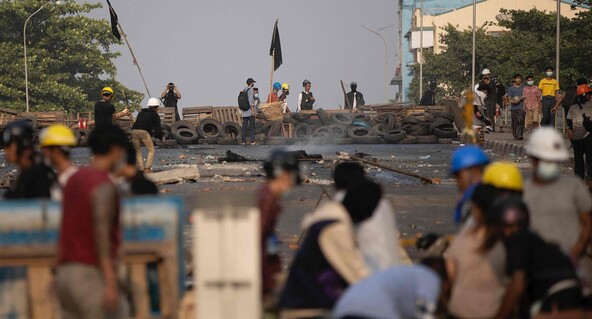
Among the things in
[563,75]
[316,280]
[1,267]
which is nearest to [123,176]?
[1,267]

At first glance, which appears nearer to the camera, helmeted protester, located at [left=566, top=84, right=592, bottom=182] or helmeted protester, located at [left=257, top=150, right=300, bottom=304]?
helmeted protester, located at [left=257, top=150, right=300, bottom=304]

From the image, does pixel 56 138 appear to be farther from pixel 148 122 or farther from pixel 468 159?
pixel 148 122

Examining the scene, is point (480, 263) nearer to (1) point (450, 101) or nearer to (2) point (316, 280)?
(2) point (316, 280)

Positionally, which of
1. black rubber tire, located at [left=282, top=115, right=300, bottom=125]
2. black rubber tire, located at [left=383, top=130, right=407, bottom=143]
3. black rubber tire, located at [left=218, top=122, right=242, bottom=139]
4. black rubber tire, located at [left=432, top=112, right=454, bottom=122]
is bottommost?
black rubber tire, located at [left=383, top=130, right=407, bottom=143]

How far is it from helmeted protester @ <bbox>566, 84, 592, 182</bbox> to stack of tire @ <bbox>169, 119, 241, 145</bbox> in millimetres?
25530

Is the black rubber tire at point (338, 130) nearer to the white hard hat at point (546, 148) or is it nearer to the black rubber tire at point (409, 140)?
the black rubber tire at point (409, 140)

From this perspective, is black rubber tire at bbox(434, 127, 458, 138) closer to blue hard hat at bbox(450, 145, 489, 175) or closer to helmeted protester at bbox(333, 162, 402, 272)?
blue hard hat at bbox(450, 145, 489, 175)

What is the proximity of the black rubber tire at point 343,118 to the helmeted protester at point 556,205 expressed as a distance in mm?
39109

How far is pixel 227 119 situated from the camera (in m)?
50.6

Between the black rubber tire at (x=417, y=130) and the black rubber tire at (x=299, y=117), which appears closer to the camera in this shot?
the black rubber tire at (x=417, y=130)

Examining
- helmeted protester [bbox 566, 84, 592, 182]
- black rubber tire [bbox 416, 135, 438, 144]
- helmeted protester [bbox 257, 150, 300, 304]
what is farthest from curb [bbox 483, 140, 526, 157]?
helmeted protester [bbox 257, 150, 300, 304]

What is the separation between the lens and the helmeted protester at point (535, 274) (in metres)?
7.95

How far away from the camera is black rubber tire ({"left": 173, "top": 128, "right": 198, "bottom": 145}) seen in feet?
150

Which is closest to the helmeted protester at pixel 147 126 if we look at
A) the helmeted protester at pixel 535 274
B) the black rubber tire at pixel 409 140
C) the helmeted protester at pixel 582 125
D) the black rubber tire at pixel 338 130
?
the helmeted protester at pixel 582 125
